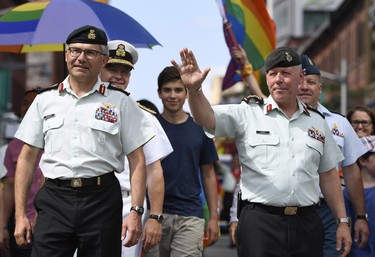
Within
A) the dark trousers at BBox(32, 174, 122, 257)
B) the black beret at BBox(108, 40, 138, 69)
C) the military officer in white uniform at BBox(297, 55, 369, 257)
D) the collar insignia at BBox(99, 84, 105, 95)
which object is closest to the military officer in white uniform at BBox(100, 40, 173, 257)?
the black beret at BBox(108, 40, 138, 69)

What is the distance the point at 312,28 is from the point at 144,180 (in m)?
125

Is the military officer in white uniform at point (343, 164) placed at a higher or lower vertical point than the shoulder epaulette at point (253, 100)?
lower

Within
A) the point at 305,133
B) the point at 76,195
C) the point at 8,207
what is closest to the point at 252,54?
the point at 8,207

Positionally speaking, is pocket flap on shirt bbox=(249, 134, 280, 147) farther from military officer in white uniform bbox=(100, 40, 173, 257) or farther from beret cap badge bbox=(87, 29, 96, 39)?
beret cap badge bbox=(87, 29, 96, 39)

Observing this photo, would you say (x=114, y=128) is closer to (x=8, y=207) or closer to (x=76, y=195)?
(x=76, y=195)

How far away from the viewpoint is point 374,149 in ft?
30.4

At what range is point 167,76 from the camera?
30.2 ft

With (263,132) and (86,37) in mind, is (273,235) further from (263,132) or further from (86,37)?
(86,37)

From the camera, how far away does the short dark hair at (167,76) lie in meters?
9.15

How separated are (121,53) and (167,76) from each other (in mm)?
1052

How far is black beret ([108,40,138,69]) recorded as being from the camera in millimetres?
8188

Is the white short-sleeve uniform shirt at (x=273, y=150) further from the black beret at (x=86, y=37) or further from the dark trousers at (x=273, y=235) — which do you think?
the black beret at (x=86, y=37)

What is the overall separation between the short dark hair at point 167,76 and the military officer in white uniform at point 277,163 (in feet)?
6.63

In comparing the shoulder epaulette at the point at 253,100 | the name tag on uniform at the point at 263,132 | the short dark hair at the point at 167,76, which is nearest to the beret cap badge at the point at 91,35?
the shoulder epaulette at the point at 253,100
